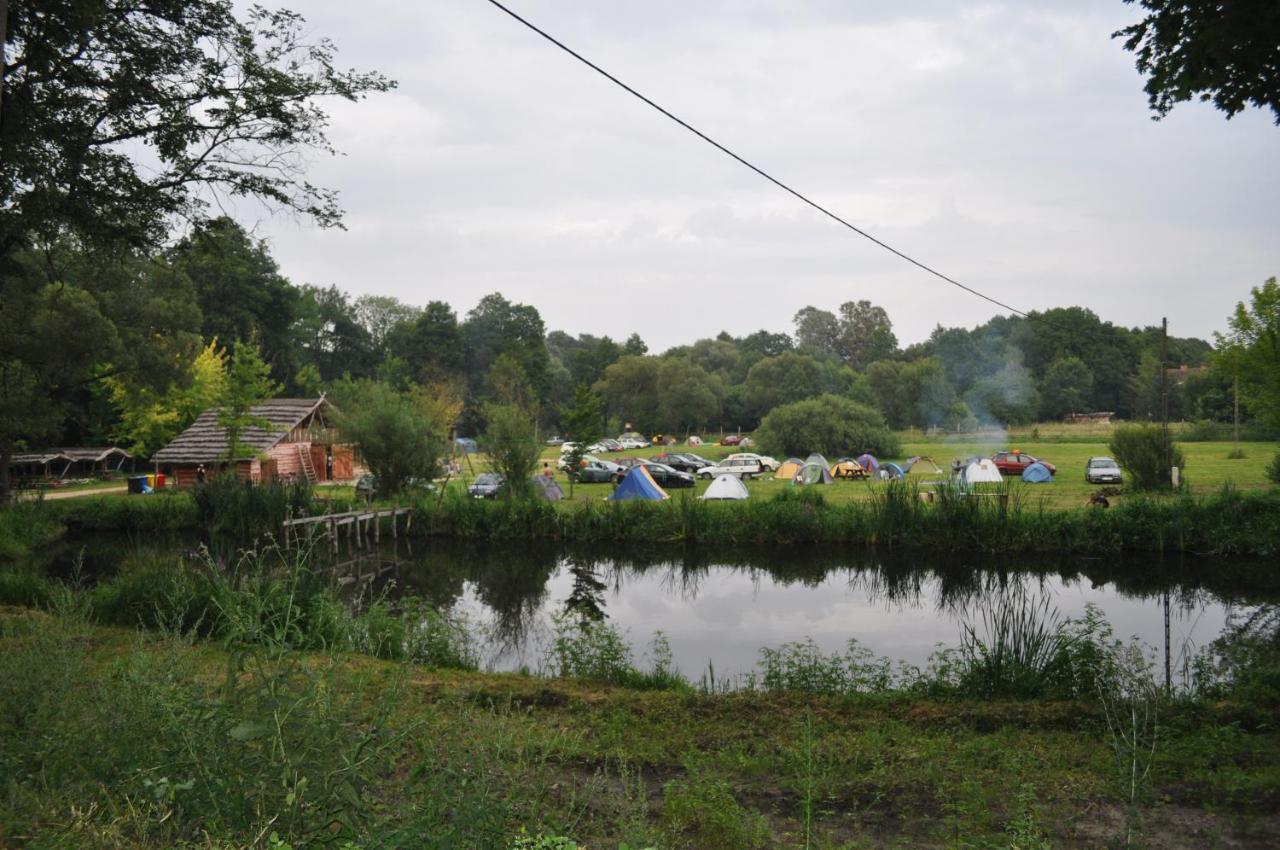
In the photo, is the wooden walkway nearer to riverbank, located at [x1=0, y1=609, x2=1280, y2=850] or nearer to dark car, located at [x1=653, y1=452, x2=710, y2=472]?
riverbank, located at [x1=0, y1=609, x2=1280, y2=850]

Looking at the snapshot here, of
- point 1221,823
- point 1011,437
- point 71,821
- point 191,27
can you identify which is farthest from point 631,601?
point 1011,437

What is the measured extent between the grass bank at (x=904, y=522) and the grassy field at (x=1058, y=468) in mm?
1309

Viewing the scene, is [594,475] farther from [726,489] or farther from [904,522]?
[904,522]

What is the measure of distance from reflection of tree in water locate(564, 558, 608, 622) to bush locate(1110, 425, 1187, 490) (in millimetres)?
17658

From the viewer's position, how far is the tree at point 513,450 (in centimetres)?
2761

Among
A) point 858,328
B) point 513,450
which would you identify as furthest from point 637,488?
point 858,328

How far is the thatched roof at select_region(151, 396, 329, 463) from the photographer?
34.7 m

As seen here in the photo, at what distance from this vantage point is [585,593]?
18.0 m

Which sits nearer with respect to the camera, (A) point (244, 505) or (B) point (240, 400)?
(A) point (244, 505)

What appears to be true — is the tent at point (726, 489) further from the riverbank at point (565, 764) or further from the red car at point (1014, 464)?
the riverbank at point (565, 764)

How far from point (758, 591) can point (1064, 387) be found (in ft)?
172

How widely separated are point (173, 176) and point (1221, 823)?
41.9 feet

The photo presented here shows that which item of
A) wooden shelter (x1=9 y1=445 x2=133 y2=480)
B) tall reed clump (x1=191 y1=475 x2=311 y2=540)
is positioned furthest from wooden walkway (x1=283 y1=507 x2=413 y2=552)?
wooden shelter (x1=9 y1=445 x2=133 y2=480)

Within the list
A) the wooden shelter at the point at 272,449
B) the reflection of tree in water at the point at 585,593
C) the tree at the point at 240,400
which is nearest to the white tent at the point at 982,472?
the reflection of tree in water at the point at 585,593
